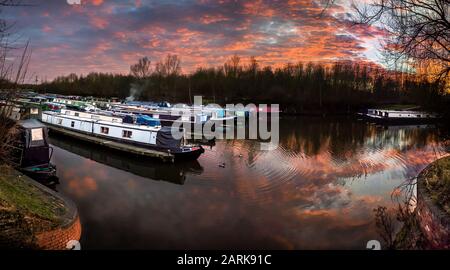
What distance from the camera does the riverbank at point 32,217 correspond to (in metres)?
6.78

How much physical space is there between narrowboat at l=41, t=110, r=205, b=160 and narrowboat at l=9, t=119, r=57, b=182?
690 centimetres

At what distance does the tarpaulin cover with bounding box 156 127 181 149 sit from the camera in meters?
20.2

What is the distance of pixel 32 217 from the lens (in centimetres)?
766

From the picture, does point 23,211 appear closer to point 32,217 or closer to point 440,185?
point 32,217

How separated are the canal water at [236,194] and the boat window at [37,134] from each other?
103 inches

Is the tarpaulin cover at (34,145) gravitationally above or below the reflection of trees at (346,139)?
above

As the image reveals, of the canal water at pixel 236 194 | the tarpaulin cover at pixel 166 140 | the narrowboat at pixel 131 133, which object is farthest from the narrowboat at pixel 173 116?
the tarpaulin cover at pixel 166 140

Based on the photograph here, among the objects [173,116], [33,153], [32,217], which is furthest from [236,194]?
[173,116]

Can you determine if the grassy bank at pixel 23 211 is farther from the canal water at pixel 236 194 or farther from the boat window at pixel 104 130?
the boat window at pixel 104 130

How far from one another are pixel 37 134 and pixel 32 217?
27.5 ft

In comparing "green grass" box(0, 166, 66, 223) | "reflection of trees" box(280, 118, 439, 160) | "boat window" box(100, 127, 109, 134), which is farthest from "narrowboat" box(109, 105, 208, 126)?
"green grass" box(0, 166, 66, 223)

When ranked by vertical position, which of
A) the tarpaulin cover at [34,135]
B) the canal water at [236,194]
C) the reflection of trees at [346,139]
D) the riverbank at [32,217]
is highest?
the tarpaulin cover at [34,135]

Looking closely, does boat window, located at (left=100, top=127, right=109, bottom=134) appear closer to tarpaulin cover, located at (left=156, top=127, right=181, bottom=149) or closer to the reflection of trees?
tarpaulin cover, located at (left=156, top=127, right=181, bottom=149)
